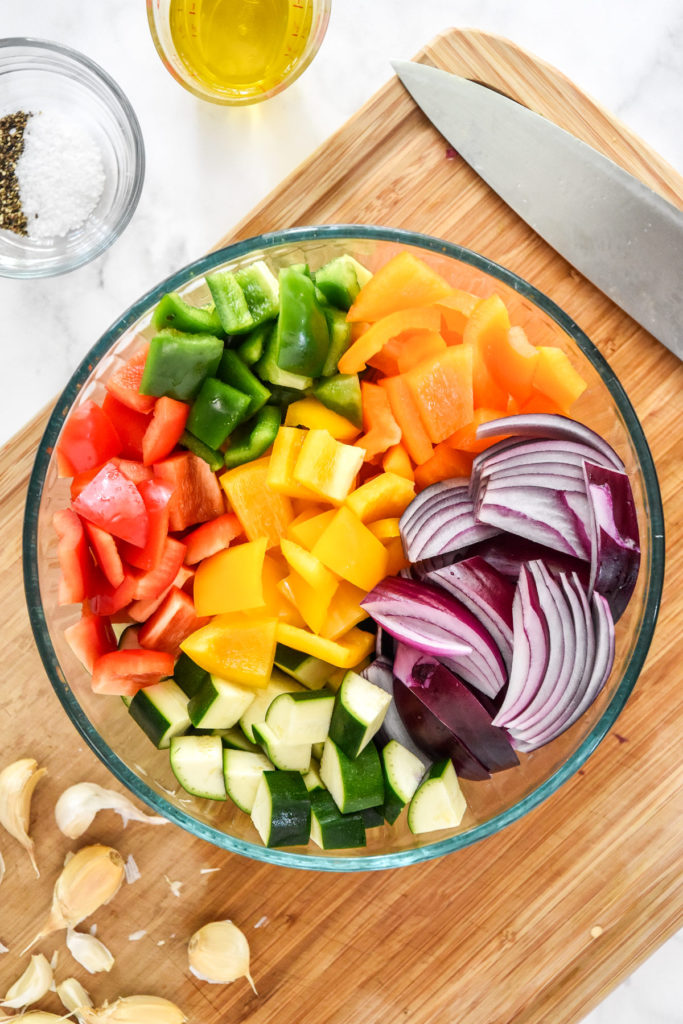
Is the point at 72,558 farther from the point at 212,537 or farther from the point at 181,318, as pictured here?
the point at 181,318

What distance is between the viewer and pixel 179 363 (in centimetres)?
165

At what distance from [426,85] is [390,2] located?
379mm

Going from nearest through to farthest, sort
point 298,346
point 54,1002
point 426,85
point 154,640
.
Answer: point 298,346 → point 154,640 → point 426,85 → point 54,1002

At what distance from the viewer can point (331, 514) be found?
1.67 meters

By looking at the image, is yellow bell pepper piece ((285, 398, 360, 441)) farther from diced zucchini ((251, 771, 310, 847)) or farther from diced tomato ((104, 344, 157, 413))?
diced zucchini ((251, 771, 310, 847))

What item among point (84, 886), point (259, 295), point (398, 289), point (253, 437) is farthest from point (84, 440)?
point (84, 886)

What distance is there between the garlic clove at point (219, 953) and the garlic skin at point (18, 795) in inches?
17.6

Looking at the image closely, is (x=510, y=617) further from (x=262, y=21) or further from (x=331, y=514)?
(x=262, y=21)

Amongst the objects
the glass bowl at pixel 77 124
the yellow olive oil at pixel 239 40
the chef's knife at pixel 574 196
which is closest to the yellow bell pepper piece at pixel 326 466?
the chef's knife at pixel 574 196

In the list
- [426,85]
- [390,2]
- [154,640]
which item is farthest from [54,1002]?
[390,2]

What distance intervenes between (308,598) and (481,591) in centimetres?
33

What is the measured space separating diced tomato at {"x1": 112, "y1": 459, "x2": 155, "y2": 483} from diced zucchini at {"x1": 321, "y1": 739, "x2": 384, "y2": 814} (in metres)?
0.64

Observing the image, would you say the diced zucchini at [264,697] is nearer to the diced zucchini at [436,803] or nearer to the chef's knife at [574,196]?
the diced zucchini at [436,803]

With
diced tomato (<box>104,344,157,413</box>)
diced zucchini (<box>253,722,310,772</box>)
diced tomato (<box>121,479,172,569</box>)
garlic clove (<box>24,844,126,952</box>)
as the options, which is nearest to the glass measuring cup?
diced tomato (<box>104,344,157,413</box>)
